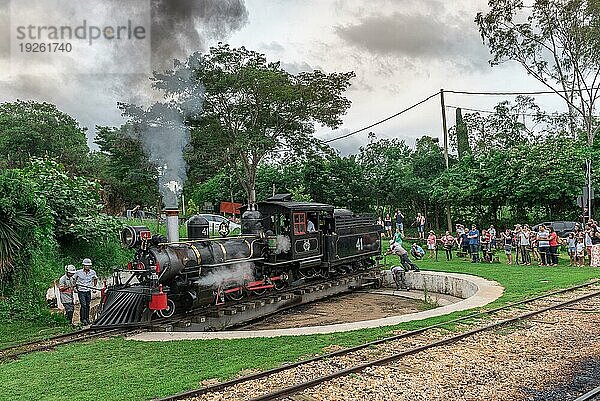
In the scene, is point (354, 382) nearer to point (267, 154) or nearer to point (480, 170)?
point (267, 154)

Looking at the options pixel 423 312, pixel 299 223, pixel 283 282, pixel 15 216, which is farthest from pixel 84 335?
pixel 423 312

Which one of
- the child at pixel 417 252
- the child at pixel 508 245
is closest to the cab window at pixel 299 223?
the child at pixel 417 252

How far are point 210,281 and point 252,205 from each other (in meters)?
3.83

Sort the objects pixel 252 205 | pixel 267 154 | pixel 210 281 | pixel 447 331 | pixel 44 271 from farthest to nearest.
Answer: pixel 267 154 → pixel 252 205 → pixel 44 271 → pixel 210 281 → pixel 447 331

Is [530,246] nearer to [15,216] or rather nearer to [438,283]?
[438,283]

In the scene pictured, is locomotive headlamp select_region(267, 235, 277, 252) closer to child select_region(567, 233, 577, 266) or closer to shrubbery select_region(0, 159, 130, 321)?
shrubbery select_region(0, 159, 130, 321)

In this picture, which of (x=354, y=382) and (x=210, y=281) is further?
(x=210, y=281)

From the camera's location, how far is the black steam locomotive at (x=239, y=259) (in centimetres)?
1273

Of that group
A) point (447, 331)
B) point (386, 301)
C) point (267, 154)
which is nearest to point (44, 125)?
point (267, 154)

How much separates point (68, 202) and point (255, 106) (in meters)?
11.4

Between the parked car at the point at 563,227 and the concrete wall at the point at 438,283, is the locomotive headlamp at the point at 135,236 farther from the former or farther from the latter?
the parked car at the point at 563,227

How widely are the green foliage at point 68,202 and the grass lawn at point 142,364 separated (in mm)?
7091

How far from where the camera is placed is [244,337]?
436 inches

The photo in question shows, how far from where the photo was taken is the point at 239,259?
15.0 m
